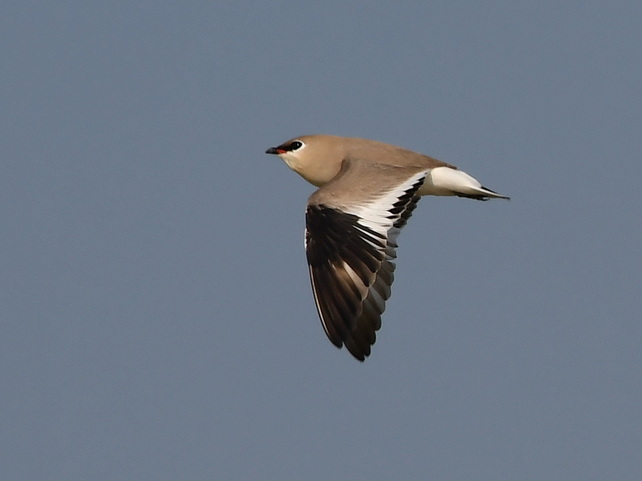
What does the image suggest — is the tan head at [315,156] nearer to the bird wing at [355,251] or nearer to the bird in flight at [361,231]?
the bird in flight at [361,231]

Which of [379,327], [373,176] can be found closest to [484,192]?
[373,176]

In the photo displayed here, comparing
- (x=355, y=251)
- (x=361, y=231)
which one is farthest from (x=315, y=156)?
(x=355, y=251)

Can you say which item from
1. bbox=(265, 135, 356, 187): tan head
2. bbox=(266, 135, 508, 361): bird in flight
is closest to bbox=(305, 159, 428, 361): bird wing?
bbox=(266, 135, 508, 361): bird in flight

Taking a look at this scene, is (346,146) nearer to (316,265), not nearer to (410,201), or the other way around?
(410,201)

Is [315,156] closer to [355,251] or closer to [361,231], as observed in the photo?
[361,231]

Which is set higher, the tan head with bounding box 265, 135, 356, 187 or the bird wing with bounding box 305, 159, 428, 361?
the tan head with bounding box 265, 135, 356, 187

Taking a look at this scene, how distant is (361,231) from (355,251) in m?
0.28

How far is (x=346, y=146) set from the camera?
55.9 ft

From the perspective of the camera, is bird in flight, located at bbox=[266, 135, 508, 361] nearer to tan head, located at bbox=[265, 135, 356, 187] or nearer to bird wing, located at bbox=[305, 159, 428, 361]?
bird wing, located at bbox=[305, 159, 428, 361]

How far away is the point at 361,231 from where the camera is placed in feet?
47.6

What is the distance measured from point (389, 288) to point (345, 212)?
100 centimetres

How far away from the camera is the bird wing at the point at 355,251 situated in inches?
555

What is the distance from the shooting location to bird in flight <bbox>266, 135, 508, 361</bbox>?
14141 mm

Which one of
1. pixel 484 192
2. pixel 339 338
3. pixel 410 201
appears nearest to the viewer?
pixel 339 338
